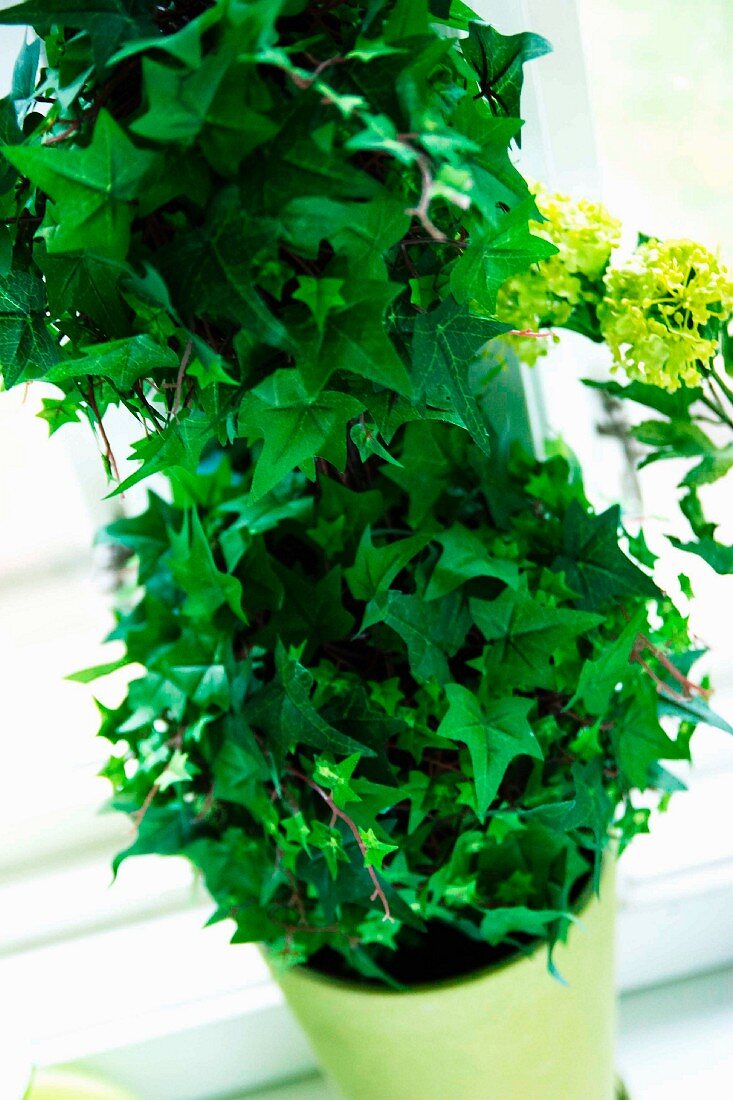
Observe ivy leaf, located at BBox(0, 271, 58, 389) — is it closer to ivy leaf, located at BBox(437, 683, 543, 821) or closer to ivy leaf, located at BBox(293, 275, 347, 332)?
ivy leaf, located at BBox(293, 275, 347, 332)

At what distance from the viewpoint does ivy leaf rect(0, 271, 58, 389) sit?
1.34 ft

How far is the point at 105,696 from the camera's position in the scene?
39.0 inches

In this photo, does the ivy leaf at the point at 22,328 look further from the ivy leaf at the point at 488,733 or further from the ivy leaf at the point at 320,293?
the ivy leaf at the point at 488,733

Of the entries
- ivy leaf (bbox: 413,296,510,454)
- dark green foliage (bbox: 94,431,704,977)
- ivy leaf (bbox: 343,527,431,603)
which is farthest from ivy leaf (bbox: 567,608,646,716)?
ivy leaf (bbox: 413,296,510,454)

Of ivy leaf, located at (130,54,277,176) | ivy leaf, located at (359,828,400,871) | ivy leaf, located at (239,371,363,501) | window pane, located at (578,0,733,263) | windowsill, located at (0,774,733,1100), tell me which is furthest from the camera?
windowsill, located at (0,774,733,1100)

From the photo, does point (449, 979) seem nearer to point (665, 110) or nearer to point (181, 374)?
point (181, 374)

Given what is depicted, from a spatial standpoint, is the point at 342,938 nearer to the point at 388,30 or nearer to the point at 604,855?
the point at 604,855

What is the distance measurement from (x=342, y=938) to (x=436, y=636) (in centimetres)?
22

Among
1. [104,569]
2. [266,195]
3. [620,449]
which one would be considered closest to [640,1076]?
[620,449]

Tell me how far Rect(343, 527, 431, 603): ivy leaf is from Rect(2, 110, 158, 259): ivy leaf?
29cm

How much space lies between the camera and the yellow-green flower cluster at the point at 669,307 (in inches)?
22.1

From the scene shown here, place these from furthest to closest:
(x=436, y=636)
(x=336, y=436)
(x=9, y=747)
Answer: (x=9, y=747) < (x=436, y=636) < (x=336, y=436)

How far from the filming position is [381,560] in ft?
1.98

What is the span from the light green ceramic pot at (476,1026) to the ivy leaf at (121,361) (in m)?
0.46
